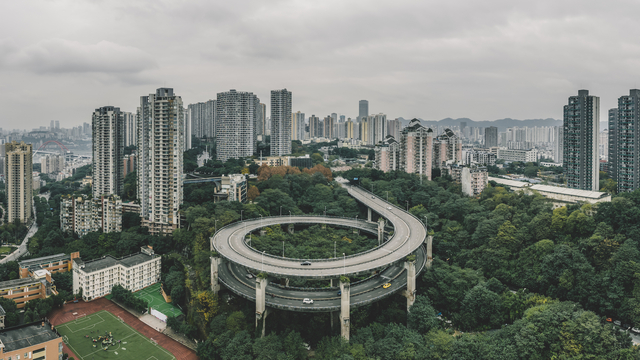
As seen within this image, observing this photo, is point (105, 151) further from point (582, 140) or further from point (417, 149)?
point (582, 140)

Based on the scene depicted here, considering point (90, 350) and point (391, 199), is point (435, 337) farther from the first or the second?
point (391, 199)

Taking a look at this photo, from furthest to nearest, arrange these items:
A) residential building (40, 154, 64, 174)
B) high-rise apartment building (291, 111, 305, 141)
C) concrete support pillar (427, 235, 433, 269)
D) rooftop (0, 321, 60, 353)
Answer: high-rise apartment building (291, 111, 305, 141), residential building (40, 154, 64, 174), concrete support pillar (427, 235, 433, 269), rooftop (0, 321, 60, 353)

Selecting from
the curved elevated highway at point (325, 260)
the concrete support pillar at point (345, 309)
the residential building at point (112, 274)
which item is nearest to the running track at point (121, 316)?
the residential building at point (112, 274)

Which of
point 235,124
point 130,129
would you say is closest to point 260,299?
point 235,124

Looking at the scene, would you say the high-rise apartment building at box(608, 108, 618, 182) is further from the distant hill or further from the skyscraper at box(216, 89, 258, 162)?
the distant hill

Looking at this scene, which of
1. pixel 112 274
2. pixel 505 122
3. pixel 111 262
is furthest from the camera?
pixel 505 122

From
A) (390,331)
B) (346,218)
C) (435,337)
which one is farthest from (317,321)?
(346,218)

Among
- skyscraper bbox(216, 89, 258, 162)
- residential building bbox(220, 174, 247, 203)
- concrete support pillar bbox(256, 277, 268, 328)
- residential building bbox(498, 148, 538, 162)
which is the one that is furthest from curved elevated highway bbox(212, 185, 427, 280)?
residential building bbox(498, 148, 538, 162)
